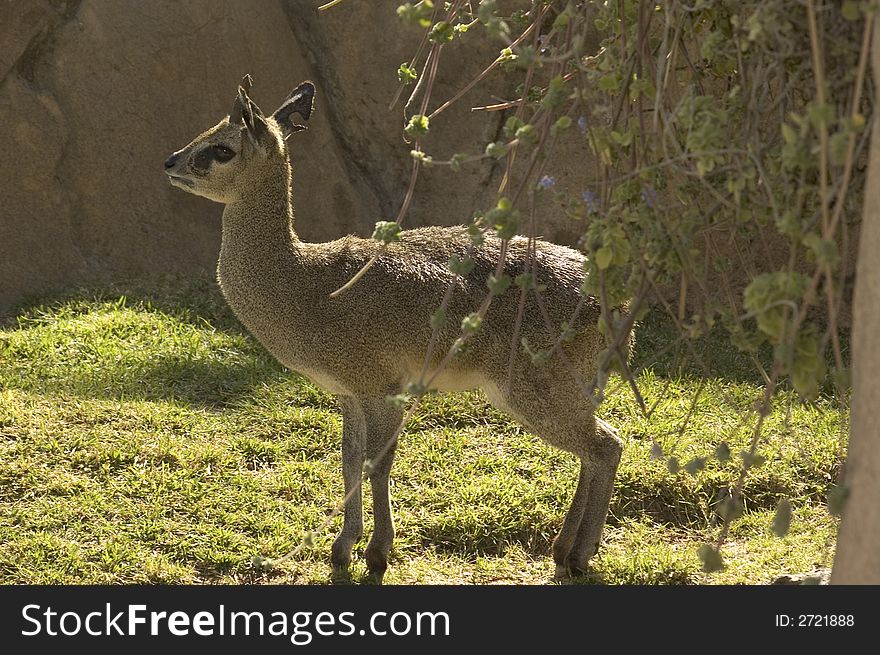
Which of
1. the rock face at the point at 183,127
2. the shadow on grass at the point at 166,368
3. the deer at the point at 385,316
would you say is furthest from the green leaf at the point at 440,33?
the rock face at the point at 183,127

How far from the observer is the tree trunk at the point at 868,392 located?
232 cm

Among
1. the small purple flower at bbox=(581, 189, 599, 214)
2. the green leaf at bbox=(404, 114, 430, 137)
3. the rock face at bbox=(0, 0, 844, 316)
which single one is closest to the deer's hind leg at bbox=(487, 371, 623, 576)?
the small purple flower at bbox=(581, 189, 599, 214)

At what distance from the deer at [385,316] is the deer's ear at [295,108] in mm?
124

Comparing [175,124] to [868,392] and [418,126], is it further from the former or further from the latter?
[868,392]

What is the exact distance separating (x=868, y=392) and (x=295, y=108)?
3.15 m

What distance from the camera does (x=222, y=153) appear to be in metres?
4.57

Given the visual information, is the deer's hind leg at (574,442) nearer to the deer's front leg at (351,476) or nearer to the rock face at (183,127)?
the deer's front leg at (351,476)

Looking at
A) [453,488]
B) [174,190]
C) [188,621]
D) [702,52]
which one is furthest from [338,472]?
[702,52]

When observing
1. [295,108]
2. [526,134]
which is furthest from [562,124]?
[295,108]

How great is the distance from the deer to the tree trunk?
6.78ft

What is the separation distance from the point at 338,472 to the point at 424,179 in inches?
108

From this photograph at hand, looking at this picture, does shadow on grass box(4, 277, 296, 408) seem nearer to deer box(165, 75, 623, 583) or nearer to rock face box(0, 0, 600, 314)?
rock face box(0, 0, 600, 314)

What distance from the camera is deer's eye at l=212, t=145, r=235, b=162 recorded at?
15.0 feet

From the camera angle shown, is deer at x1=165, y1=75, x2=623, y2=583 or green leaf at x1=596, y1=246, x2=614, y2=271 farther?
deer at x1=165, y1=75, x2=623, y2=583
